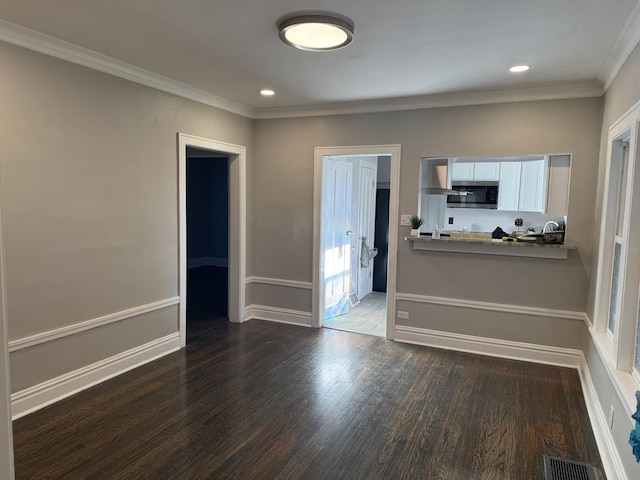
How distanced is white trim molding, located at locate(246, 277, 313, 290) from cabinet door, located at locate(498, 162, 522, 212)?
10.4 ft

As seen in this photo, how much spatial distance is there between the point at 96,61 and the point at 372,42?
2.09 m

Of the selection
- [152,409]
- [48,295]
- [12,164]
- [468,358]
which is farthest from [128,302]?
[468,358]

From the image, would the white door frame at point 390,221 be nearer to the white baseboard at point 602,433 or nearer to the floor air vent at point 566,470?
the white baseboard at point 602,433

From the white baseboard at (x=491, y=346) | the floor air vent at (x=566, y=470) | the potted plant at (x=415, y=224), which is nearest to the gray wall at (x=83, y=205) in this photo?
the potted plant at (x=415, y=224)

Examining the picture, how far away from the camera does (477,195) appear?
613 centimetres

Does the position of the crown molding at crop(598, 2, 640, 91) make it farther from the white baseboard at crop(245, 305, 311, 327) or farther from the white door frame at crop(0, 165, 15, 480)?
the white baseboard at crop(245, 305, 311, 327)

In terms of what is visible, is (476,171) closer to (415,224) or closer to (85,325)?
(415,224)

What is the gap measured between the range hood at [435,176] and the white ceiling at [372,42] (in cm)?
79

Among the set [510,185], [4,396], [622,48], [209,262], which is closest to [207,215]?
[209,262]

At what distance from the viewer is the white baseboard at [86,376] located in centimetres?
288

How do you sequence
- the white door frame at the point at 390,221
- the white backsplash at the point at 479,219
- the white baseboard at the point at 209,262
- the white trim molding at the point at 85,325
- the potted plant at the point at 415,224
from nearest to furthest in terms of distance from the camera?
the white trim molding at the point at 85,325, the potted plant at the point at 415,224, the white door frame at the point at 390,221, the white backsplash at the point at 479,219, the white baseboard at the point at 209,262

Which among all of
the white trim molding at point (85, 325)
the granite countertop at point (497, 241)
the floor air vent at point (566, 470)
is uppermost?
the granite countertop at point (497, 241)

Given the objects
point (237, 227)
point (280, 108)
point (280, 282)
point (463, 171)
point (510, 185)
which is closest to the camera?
point (280, 108)

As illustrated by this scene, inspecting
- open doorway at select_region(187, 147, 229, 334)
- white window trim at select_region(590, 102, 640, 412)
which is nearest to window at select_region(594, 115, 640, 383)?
white window trim at select_region(590, 102, 640, 412)
